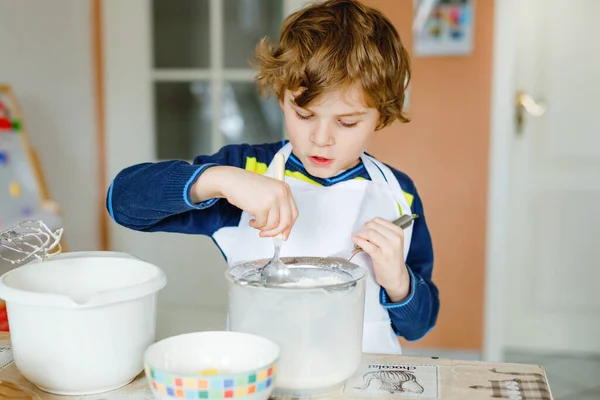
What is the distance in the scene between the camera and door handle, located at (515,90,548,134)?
9.18 feet

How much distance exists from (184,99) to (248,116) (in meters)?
0.28

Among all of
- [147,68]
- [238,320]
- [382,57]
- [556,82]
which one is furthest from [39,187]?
[556,82]

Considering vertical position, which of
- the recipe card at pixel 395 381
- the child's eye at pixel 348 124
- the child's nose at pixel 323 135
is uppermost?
the child's eye at pixel 348 124

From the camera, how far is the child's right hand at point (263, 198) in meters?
0.83

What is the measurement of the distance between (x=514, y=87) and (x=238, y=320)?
2.15 meters

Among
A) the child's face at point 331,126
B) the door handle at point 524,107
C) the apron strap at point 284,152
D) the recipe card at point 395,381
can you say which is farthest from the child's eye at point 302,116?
the door handle at point 524,107

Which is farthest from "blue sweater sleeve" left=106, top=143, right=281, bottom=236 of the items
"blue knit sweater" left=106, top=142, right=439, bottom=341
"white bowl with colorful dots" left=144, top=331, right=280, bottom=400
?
"white bowl with colorful dots" left=144, top=331, right=280, bottom=400

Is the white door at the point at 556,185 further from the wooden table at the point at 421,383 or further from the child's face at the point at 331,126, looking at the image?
the wooden table at the point at 421,383

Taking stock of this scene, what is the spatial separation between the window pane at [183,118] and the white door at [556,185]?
4.18 feet

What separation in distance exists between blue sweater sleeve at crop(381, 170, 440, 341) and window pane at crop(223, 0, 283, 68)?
5.47 ft

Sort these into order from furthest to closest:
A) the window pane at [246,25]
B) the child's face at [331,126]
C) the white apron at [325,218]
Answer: the window pane at [246,25] < the white apron at [325,218] < the child's face at [331,126]

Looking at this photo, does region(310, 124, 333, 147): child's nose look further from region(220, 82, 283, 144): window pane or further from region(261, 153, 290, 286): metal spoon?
region(220, 82, 283, 144): window pane

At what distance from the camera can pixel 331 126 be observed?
1036 millimetres

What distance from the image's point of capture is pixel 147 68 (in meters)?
2.87
